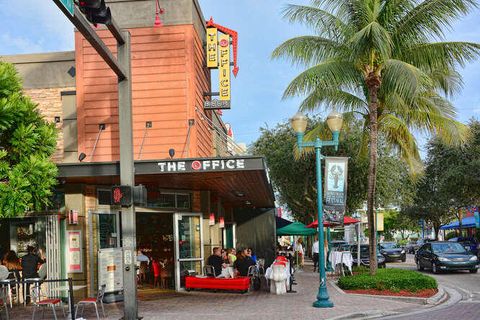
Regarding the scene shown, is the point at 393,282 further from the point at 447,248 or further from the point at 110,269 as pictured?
the point at 447,248

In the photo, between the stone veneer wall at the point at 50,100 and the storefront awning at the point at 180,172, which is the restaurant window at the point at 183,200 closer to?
the storefront awning at the point at 180,172

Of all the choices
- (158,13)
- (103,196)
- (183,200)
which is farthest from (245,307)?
(158,13)

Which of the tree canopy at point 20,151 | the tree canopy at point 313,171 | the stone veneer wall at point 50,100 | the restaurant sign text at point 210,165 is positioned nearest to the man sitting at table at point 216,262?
the restaurant sign text at point 210,165

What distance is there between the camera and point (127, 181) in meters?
11.4

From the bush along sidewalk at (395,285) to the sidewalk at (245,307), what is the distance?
0.70 metres

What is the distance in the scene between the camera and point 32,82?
18.1 m

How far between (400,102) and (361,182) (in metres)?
15.2

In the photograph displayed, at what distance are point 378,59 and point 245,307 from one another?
8.39 m

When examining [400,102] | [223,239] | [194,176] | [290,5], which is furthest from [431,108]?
[223,239]

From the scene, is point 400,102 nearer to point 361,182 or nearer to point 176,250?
point 176,250

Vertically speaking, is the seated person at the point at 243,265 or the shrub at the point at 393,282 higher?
the seated person at the point at 243,265

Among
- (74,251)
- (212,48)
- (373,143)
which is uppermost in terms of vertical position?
(212,48)

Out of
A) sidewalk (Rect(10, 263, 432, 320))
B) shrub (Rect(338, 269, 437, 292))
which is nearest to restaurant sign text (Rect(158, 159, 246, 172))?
sidewalk (Rect(10, 263, 432, 320))

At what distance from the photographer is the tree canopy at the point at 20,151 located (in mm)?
10711
